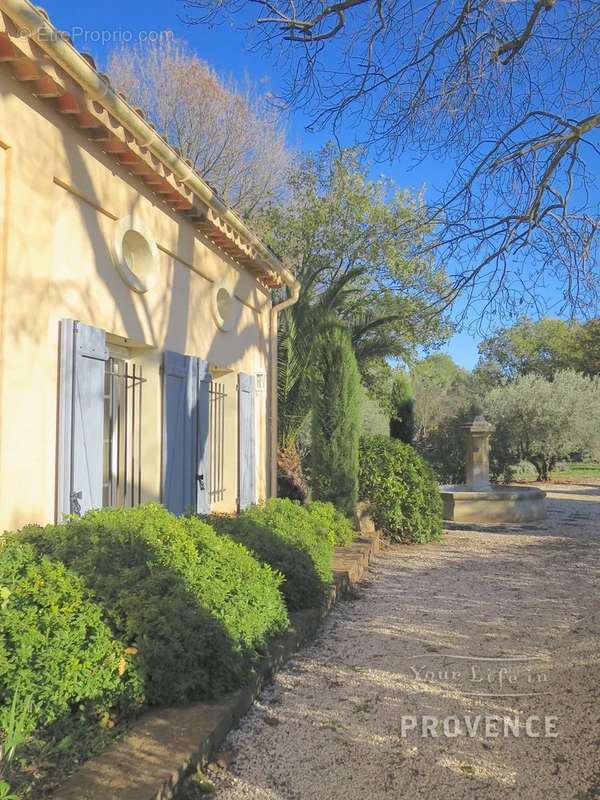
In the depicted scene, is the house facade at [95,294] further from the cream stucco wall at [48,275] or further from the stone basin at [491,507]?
the stone basin at [491,507]

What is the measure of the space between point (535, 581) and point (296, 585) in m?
3.40

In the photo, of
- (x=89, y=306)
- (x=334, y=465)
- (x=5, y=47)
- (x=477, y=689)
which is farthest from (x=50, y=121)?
A: (x=334, y=465)

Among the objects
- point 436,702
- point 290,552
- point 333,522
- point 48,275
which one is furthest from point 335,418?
point 436,702

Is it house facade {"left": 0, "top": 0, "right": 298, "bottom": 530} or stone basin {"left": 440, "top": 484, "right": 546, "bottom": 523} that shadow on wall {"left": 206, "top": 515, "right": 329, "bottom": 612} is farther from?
stone basin {"left": 440, "top": 484, "right": 546, "bottom": 523}

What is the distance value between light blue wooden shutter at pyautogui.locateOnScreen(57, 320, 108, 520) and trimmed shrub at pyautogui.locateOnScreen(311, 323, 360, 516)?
4.32 m

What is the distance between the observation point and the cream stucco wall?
3.99 metres

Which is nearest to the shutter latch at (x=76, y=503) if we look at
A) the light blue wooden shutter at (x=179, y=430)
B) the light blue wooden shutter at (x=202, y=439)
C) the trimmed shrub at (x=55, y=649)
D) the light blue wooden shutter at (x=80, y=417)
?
the light blue wooden shutter at (x=80, y=417)

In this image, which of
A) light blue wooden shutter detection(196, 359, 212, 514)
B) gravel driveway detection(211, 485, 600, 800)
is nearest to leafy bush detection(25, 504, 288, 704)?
gravel driveway detection(211, 485, 600, 800)

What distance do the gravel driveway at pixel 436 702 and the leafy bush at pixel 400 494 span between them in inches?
103

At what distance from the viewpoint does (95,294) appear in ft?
16.4

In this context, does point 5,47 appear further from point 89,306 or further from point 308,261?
point 308,261

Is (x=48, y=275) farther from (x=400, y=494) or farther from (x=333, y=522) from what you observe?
(x=400, y=494)

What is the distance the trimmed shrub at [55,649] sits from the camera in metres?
2.62

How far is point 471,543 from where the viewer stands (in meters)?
9.62
